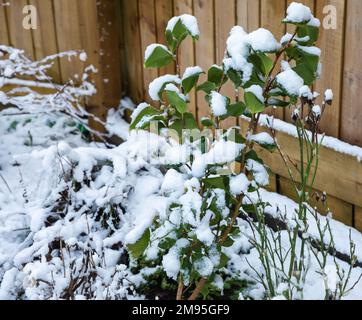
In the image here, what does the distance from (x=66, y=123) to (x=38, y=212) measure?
148cm

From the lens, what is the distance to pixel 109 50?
162 inches

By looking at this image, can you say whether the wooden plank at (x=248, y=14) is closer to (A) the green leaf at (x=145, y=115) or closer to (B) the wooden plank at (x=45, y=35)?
(A) the green leaf at (x=145, y=115)

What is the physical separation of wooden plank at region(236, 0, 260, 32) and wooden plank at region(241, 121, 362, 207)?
50cm

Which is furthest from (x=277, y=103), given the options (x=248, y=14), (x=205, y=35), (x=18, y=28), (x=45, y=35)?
(x=18, y=28)

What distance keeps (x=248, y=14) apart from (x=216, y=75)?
100cm

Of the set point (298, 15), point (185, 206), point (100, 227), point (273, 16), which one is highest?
point (298, 15)

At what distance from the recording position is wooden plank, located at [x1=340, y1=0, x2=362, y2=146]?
2.67 meters

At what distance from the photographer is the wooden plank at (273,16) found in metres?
2.99

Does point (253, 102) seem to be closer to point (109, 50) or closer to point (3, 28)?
point (109, 50)

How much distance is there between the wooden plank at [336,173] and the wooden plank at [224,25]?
0.42m

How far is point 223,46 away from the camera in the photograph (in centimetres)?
338

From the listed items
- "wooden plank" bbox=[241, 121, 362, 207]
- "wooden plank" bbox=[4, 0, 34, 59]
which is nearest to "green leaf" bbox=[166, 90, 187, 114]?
"wooden plank" bbox=[241, 121, 362, 207]

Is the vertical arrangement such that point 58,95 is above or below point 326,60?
below
